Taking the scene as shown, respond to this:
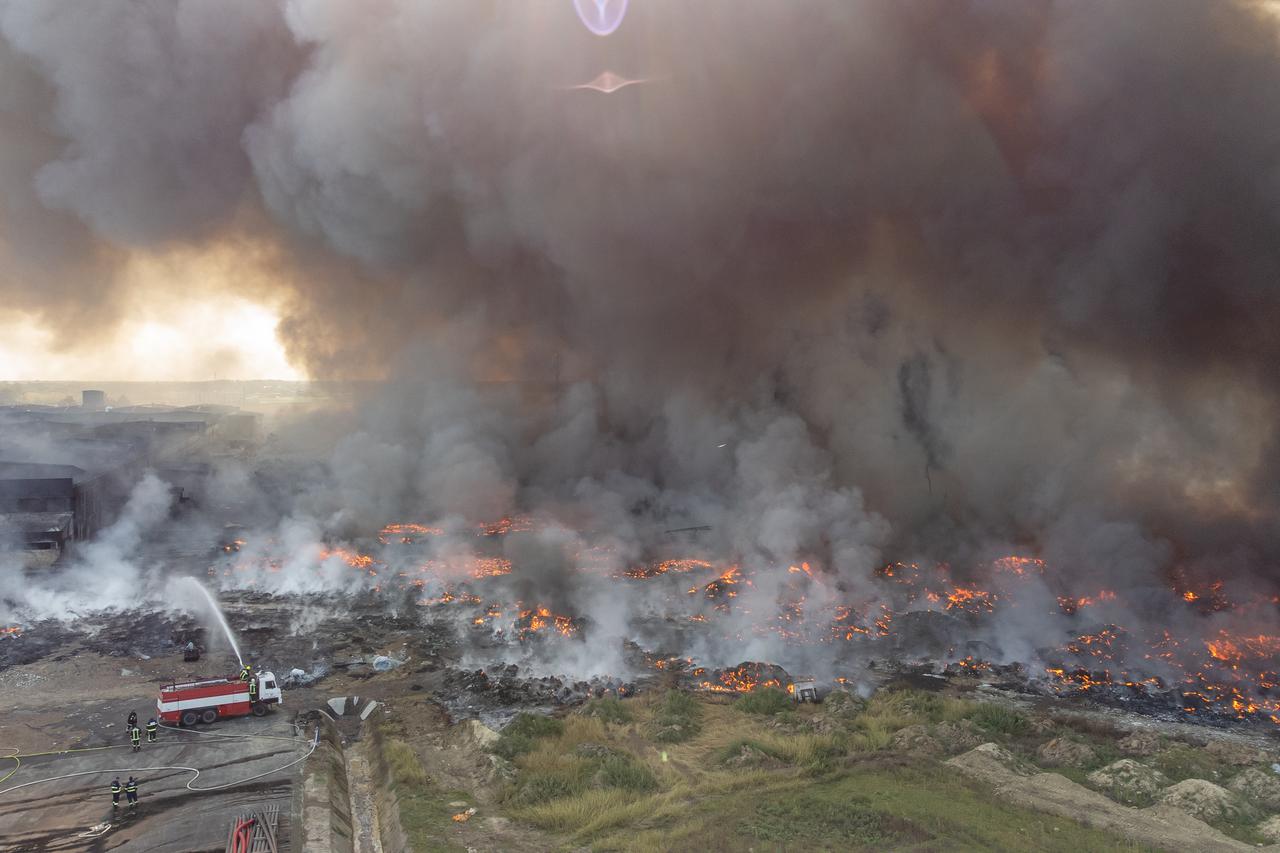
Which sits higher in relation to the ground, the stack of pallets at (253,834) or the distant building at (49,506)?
the distant building at (49,506)

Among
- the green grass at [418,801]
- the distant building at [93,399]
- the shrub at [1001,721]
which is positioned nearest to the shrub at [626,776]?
the green grass at [418,801]

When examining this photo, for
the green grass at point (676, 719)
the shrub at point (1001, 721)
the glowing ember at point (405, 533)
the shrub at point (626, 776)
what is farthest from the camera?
the glowing ember at point (405, 533)

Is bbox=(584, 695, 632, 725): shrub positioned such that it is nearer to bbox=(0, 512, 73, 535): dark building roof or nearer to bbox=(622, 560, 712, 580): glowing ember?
bbox=(622, 560, 712, 580): glowing ember

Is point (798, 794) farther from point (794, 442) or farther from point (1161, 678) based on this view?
point (794, 442)

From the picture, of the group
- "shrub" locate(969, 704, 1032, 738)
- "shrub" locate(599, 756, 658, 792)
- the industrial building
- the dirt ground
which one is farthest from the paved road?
the industrial building

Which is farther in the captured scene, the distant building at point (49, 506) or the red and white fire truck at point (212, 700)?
the distant building at point (49, 506)

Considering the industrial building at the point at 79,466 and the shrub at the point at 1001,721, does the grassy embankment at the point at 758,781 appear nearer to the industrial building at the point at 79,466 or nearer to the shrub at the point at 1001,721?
the shrub at the point at 1001,721

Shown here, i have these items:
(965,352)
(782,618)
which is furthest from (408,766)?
(965,352)
